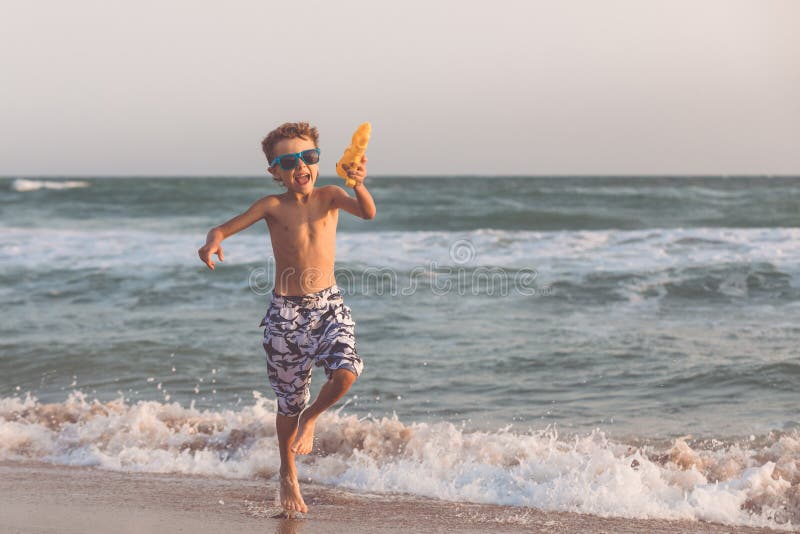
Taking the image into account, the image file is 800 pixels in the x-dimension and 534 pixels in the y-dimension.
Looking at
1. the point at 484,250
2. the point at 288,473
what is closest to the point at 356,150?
the point at 288,473

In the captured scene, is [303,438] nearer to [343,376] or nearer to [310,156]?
[343,376]

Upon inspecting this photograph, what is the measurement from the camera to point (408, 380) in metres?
7.19

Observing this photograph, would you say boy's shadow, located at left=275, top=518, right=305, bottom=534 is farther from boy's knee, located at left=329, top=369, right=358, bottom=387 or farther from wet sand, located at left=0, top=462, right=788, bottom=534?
boy's knee, located at left=329, top=369, right=358, bottom=387

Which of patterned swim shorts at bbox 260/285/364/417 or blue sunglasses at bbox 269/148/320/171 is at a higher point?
blue sunglasses at bbox 269/148/320/171

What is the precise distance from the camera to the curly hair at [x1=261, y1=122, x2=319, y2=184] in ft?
13.3

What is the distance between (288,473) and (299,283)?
881 mm

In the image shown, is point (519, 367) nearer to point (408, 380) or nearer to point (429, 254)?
point (408, 380)

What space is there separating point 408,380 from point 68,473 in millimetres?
2927

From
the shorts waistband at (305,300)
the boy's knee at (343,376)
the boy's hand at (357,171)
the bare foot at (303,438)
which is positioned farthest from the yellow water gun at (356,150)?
the bare foot at (303,438)

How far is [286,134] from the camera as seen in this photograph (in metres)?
4.04

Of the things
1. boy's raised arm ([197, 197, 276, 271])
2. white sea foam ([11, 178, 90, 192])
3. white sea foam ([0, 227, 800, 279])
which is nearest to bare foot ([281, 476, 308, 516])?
boy's raised arm ([197, 197, 276, 271])

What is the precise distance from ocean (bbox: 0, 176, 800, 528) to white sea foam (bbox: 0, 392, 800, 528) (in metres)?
0.01

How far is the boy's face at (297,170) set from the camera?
159 inches

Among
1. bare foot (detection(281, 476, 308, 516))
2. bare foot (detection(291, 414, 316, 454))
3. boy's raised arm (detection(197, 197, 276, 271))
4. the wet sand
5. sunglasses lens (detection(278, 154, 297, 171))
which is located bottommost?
the wet sand
